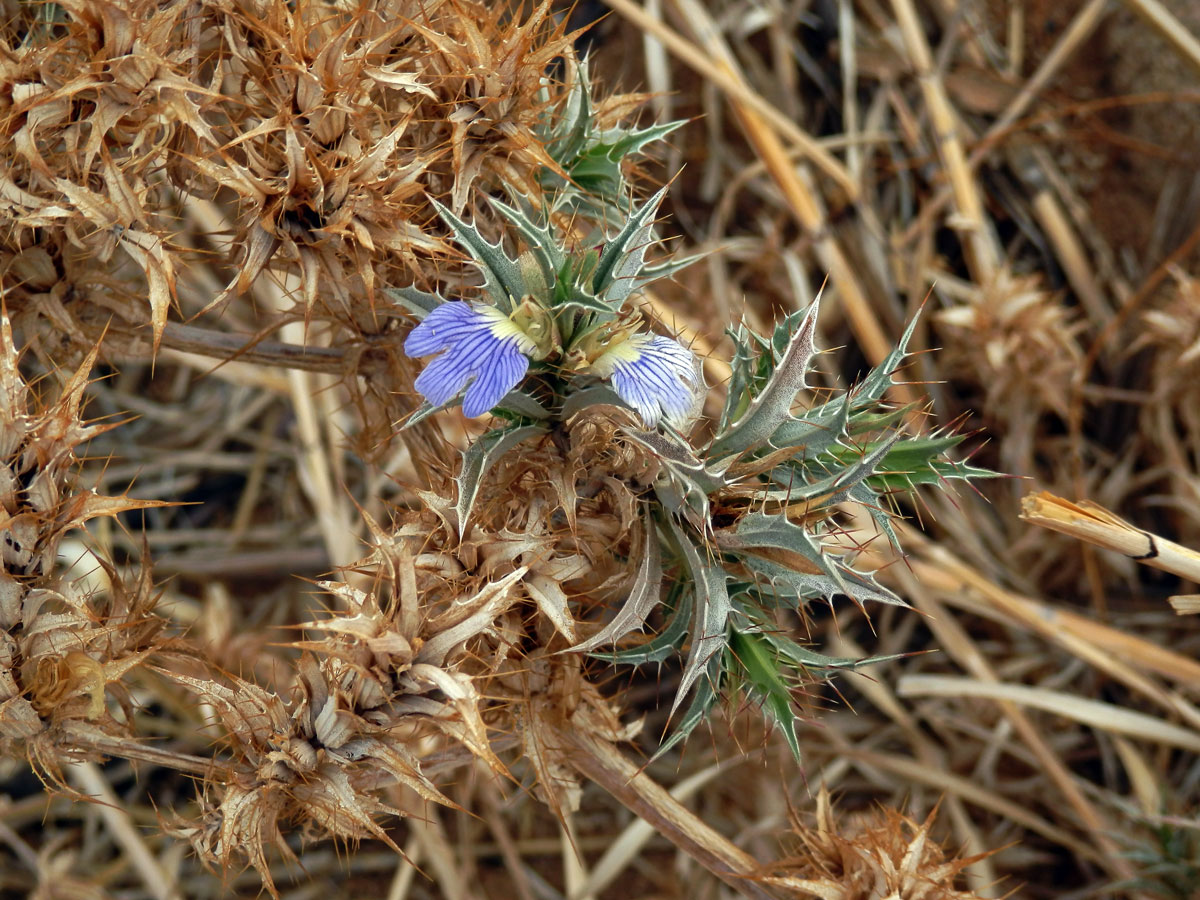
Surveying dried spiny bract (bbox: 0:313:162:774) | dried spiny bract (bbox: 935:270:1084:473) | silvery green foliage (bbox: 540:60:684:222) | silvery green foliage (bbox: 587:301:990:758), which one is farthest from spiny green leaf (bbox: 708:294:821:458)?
dried spiny bract (bbox: 935:270:1084:473)

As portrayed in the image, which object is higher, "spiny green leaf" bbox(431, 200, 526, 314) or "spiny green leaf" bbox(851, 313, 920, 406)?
"spiny green leaf" bbox(431, 200, 526, 314)

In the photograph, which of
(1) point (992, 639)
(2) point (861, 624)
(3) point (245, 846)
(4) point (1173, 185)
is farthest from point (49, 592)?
(4) point (1173, 185)

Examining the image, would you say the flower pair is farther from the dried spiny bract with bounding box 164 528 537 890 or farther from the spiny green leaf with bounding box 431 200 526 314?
the dried spiny bract with bounding box 164 528 537 890

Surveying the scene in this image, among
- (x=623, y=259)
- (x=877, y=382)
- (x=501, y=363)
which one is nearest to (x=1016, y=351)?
(x=877, y=382)

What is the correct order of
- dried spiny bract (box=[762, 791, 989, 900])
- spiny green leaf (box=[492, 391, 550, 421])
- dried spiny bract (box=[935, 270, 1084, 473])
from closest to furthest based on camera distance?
spiny green leaf (box=[492, 391, 550, 421]) < dried spiny bract (box=[762, 791, 989, 900]) < dried spiny bract (box=[935, 270, 1084, 473])

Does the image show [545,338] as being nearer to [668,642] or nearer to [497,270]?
[497,270]

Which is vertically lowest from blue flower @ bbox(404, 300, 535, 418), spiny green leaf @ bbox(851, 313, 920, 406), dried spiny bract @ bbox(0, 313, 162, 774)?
dried spiny bract @ bbox(0, 313, 162, 774)

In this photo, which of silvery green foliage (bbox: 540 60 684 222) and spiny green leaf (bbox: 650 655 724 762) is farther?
silvery green foliage (bbox: 540 60 684 222)
